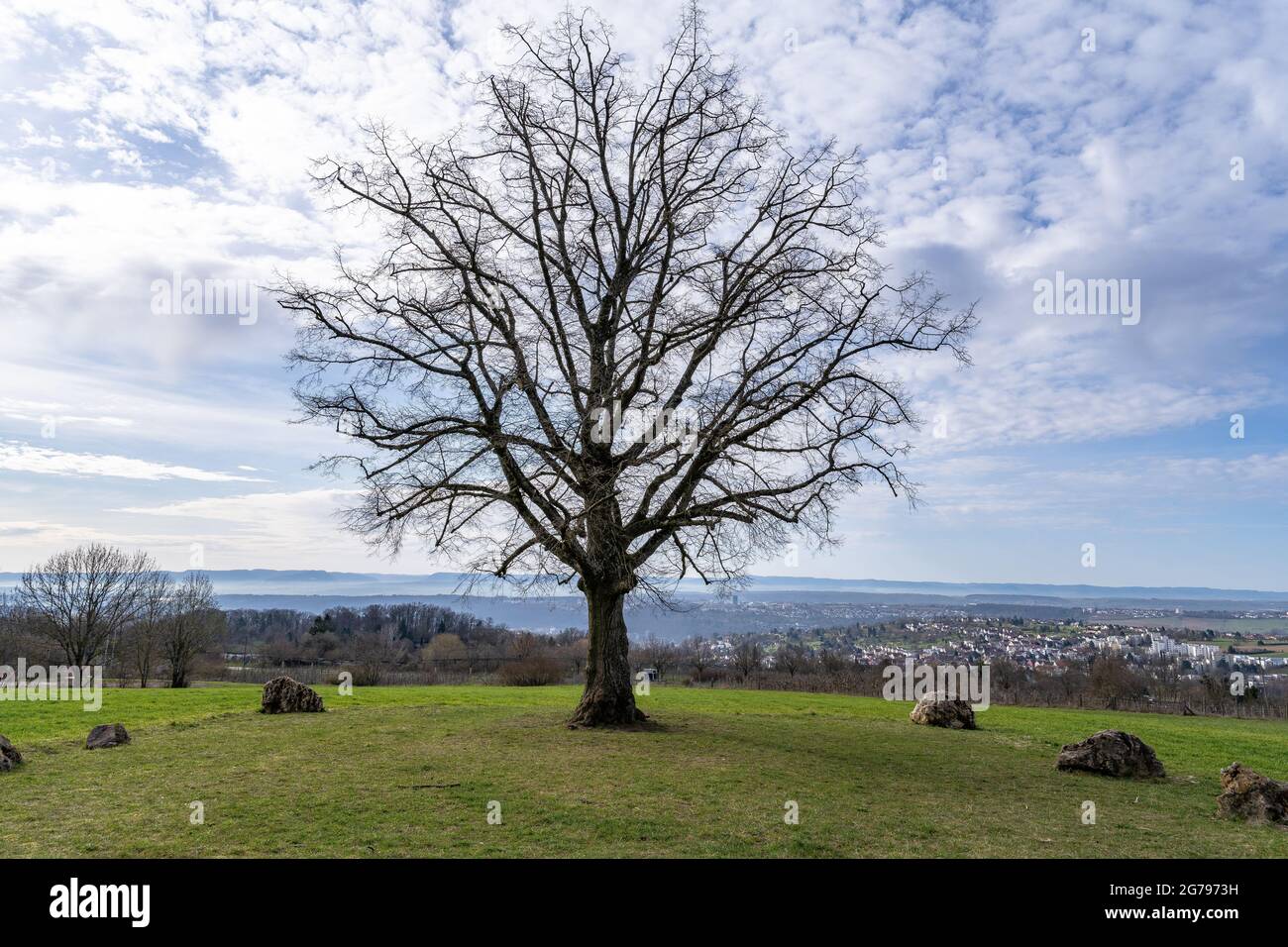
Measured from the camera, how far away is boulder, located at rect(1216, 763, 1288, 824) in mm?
10508

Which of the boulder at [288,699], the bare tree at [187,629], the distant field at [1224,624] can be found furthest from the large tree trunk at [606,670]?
the distant field at [1224,624]

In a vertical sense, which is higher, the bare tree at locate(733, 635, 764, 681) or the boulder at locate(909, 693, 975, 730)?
the boulder at locate(909, 693, 975, 730)

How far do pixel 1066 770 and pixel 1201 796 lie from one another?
7.53 ft

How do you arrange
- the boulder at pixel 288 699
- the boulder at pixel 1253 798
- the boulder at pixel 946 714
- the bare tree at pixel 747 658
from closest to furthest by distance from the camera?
the boulder at pixel 1253 798
the boulder at pixel 288 699
the boulder at pixel 946 714
the bare tree at pixel 747 658

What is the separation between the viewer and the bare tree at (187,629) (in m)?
45.8

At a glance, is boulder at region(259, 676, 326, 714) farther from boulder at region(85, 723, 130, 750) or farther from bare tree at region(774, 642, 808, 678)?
bare tree at region(774, 642, 808, 678)

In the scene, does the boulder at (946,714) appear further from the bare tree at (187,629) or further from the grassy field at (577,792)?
the bare tree at (187,629)

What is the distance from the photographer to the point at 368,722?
19.1 metres

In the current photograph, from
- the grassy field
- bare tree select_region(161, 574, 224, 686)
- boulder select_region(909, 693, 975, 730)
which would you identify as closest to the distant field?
boulder select_region(909, 693, 975, 730)

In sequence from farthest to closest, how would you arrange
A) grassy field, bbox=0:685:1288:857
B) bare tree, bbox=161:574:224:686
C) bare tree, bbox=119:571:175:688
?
bare tree, bbox=119:571:175:688 < bare tree, bbox=161:574:224:686 < grassy field, bbox=0:685:1288:857

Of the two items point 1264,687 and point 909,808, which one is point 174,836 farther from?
point 1264,687

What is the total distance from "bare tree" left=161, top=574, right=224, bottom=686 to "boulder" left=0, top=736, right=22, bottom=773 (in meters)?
37.7

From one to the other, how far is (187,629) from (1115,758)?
4938 cm

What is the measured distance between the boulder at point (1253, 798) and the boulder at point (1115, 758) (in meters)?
2.82
